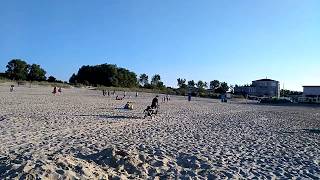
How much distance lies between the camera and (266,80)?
142 meters

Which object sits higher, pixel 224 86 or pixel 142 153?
pixel 224 86

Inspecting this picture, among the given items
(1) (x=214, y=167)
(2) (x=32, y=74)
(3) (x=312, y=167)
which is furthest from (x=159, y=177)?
(2) (x=32, y=74)

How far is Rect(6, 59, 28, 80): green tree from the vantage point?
12209 cm

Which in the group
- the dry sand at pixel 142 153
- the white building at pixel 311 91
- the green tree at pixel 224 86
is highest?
the green tree at pixel 224 86

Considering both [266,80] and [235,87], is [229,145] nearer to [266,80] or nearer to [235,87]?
[266,80]

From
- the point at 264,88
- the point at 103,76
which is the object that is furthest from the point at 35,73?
the point at 264,88

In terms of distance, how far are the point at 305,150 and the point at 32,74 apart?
399 ft

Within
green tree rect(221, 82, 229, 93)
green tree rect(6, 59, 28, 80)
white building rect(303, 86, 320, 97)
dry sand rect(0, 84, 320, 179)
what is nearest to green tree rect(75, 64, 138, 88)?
green tree rect(6, 59, 28, 80)

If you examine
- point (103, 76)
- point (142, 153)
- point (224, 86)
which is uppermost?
point (103, 76)

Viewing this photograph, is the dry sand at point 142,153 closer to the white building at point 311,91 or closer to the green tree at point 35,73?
the white building at point 311,91

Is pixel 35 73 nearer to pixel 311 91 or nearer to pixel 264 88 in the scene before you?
pixel 264 88

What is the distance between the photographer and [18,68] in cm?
12344

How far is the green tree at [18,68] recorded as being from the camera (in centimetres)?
12209

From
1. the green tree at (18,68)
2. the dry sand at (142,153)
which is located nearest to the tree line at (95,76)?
the green tree at (18,68)
